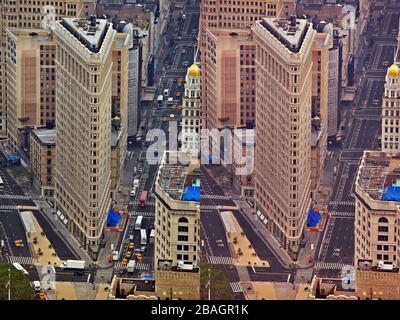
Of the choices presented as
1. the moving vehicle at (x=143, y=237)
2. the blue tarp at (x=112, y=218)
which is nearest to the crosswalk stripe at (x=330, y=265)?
the moving vehicle at (x=143, y=237)

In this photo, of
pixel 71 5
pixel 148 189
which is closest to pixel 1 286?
pixel 148 189

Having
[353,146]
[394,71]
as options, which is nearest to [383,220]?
[394,71]

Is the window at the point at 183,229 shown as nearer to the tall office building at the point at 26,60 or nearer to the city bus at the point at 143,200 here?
the city bus at the point at 143,200

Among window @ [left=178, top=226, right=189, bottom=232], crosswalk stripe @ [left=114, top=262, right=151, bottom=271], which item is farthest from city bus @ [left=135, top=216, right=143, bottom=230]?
window @ [left=178, top=226, right=189, bottom=232]

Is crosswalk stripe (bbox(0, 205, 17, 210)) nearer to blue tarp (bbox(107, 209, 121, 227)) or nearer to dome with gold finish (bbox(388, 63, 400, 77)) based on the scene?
blue tarp (bbox(107, 209, 121, 227))

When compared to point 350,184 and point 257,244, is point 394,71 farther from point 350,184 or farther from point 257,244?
point 257,244
